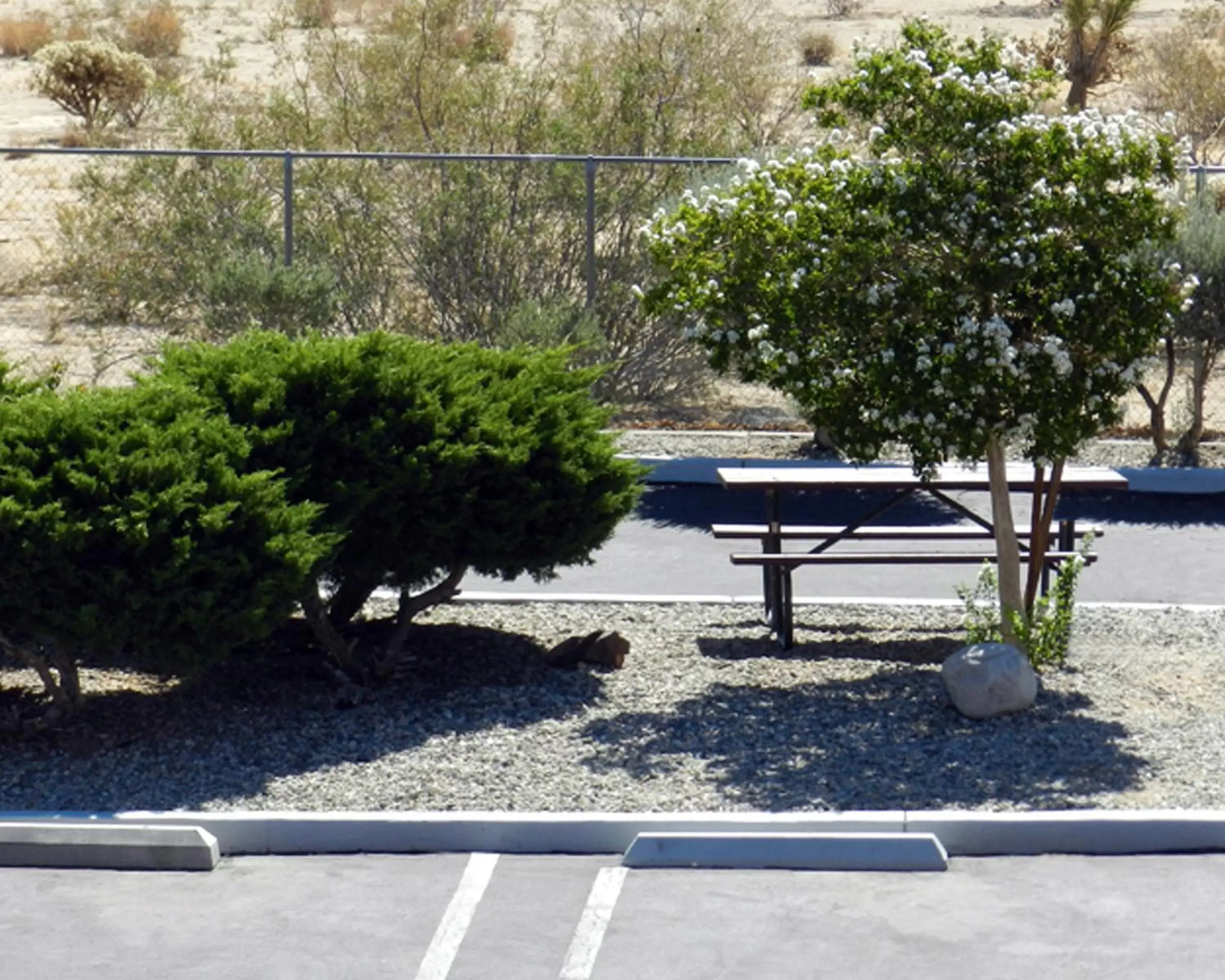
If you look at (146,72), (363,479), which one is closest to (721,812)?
(363,479)

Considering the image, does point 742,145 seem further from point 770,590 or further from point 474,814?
point 474,814

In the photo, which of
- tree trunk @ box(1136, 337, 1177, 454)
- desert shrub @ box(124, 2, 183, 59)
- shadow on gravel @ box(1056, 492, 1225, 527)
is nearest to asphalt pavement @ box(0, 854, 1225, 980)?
shadow on gravel @ box(1056, 492, 1225, 527)

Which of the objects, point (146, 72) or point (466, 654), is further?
point (146, 72)

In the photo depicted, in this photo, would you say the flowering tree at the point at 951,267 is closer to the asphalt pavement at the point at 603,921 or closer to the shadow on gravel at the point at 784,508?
the asphalt pavement at the point at 603,921

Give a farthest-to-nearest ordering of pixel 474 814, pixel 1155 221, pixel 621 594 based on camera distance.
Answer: pixel 621 594
pixel 1155 221
pixel 474 814

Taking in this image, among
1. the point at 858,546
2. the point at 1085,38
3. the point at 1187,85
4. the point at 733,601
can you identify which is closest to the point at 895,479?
the point at 733,601

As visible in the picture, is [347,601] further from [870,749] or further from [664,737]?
[870,749]

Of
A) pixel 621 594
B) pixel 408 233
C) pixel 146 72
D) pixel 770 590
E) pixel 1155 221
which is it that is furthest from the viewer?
pixel 146 72

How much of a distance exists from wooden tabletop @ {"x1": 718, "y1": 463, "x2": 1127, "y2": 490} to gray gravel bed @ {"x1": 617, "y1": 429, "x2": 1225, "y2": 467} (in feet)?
9.31

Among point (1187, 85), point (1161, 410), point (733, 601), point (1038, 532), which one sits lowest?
point (1161, 410)

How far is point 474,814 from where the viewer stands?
277 inches

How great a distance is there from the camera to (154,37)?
1590 inches

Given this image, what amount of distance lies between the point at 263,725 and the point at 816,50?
110 ft

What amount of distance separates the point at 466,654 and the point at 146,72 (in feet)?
89.2
